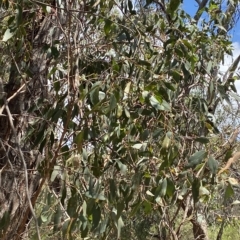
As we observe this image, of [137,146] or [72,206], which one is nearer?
[72,206]

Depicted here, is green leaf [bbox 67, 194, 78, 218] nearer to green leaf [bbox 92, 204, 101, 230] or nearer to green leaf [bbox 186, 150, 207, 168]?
green leaf [bbox 92, 204, 101, 230]

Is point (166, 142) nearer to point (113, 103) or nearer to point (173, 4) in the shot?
point (113, 103)

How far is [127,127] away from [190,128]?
0.93 m

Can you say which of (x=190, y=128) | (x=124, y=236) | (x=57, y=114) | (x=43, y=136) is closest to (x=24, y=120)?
(x=43, y=136)

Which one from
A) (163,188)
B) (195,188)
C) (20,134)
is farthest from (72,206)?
(20,134)

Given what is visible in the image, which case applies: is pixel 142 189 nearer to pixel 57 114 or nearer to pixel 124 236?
pixel 57 114

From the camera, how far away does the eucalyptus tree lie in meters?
1.73

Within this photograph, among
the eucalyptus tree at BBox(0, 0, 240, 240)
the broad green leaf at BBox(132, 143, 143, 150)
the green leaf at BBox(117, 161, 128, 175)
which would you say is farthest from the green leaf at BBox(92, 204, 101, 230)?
the broad green leaf at BBox(132, 143, 143, 150)

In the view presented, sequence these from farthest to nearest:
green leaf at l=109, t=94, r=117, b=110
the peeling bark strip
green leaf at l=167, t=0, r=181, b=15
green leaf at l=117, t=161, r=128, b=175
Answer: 1. the peeling bark strip
2. green leaf at l=167, t=0, r=181, b=15
3. green leaf at l=117, t=161, r=128, b=175
4. green leaf at l=109, t=94, r=117, b=110

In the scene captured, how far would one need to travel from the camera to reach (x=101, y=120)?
2.00m

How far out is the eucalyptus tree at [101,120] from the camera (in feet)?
5.67

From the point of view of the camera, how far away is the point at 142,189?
6.82 feet

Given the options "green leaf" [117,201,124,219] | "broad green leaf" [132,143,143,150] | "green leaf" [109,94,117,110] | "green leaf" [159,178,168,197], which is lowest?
"green leaf" [117,201,124,219]

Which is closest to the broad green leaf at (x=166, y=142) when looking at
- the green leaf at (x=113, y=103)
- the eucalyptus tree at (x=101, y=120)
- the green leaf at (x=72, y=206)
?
the eucalyptus tree at (x=101, y=120)
